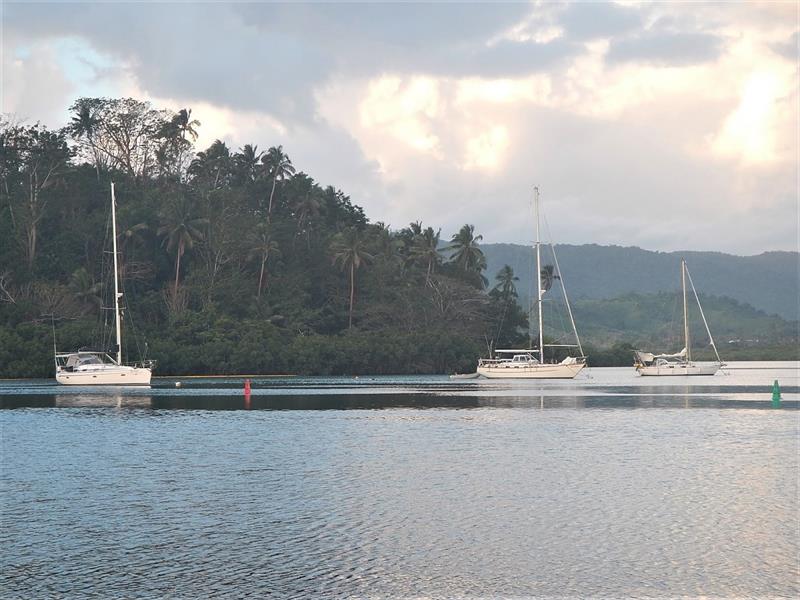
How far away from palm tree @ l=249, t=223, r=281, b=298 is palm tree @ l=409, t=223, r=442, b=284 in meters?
25.3

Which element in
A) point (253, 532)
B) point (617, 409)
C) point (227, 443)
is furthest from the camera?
point (617, 409)

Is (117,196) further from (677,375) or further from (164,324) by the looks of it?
(677,375)

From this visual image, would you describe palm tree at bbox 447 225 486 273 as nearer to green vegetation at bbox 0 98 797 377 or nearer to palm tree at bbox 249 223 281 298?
green vegetation at bbox 0 98 797 377

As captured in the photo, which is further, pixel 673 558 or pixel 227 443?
pixel 227 443

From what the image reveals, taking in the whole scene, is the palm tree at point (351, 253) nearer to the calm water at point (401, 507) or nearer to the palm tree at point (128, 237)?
the palm tree at point (128, 237)

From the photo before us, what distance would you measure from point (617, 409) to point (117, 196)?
295ft

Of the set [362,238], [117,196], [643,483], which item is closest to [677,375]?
[362,238]

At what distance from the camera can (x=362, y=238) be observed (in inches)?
5428

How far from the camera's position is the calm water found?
19.5 meters

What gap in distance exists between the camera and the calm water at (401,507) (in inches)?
768

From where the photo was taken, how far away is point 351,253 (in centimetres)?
13488

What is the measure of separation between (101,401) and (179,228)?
4854 centimetres

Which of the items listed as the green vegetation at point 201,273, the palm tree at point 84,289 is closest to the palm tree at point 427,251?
the green vegetation at point 201,273

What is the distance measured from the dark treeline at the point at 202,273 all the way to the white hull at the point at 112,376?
13411 mm
